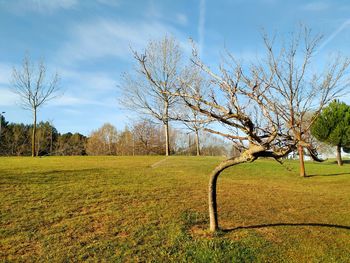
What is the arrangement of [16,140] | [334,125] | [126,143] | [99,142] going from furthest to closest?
[99,142]
[126,143]
[16,140]
[334,125]

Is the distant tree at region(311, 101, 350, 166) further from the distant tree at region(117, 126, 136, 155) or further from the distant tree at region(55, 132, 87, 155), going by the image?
the distant tree at region(55, 132, 87, 155)

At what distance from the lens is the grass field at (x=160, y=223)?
213 inches

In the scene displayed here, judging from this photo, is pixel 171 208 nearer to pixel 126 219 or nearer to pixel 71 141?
pixel 126 219

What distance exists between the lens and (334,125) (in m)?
30.6

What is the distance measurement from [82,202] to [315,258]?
6.23 metres

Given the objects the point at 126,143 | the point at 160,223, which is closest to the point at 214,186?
the point at 160,223

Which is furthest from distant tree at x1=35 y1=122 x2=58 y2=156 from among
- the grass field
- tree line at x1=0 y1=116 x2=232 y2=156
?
the grass field

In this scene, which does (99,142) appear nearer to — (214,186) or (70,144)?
(70,144)

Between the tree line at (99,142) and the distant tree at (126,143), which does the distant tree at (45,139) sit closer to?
the tree line at (99,142)

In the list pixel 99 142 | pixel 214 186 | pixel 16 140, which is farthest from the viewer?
pixel 99 142

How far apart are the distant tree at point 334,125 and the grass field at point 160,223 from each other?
20.8m

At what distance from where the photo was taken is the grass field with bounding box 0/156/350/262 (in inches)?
213

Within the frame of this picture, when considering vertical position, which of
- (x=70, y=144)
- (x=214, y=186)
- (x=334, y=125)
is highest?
(x=70, y=144)

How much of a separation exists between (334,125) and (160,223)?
96.5 feet
